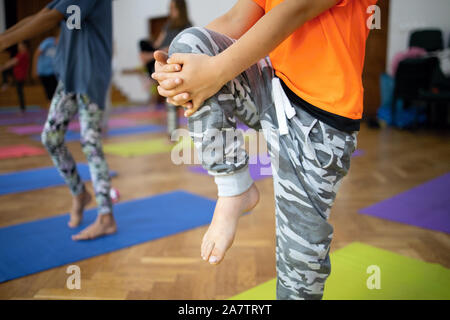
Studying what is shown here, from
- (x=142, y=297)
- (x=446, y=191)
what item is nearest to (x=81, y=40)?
(x=142, y=297)

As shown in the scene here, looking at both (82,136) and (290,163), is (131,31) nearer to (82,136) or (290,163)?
(82,136)

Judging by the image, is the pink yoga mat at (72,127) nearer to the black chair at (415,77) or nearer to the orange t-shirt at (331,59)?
the black chair at (415,77)

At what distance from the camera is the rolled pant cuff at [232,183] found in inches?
33.7

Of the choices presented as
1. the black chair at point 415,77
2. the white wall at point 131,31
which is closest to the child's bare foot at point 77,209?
the black chair at point 415,77

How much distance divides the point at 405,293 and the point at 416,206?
112cm

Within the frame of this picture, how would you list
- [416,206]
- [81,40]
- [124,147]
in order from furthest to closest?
[124,147] < [416,206] < [81,40]

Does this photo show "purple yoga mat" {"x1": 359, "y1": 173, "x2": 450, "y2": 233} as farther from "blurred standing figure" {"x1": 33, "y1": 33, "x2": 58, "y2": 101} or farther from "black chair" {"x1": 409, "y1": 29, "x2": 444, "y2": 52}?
"blurred standing figure" {"x1": 33, "y1": 33, "x2": 58, "y2": 101}

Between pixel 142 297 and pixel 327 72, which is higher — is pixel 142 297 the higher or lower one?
the lower one

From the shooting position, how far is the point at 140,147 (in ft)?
14.7

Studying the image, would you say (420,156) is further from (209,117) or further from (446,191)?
(209,117)

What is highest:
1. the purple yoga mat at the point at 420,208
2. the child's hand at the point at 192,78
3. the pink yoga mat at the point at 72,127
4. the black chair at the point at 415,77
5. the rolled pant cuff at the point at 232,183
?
the child's hand at the point at 192,78

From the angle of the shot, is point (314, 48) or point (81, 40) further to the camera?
point (81, 40)

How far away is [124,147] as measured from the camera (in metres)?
4.50

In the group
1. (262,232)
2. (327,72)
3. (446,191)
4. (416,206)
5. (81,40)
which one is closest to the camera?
(327,72)
